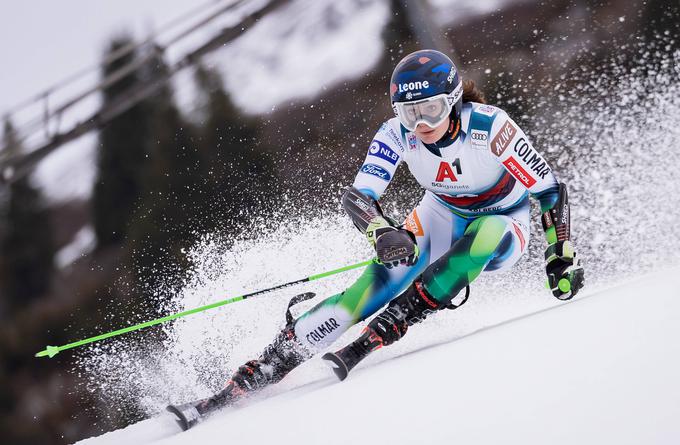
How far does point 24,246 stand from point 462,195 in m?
8.77

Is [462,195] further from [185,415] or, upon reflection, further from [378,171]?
[185,415]

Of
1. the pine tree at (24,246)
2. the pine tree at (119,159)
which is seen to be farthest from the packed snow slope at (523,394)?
the pine tree at (24,246)

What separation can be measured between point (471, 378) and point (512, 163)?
128 cm

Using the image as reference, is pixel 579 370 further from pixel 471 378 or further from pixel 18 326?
pixel 18 326

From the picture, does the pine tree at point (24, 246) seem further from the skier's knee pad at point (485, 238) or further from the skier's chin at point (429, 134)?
the skier's knee pad at point (485, 238)

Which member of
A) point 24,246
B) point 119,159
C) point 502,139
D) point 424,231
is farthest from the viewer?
point 24,246

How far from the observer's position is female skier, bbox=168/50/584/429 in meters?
2.51

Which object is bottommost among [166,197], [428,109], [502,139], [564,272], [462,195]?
[166,197]

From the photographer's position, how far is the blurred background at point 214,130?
21.4 feet

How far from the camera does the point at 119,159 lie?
9.66m

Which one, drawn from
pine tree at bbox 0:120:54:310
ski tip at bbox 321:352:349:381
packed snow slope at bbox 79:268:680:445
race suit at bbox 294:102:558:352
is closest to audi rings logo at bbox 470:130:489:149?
race suit at bbox 294:102:558:352

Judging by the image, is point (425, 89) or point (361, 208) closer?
point (425, 89)

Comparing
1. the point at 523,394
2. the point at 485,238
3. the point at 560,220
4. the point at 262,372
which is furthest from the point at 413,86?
the point at 523,394

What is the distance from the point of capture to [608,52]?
6.68 metres
